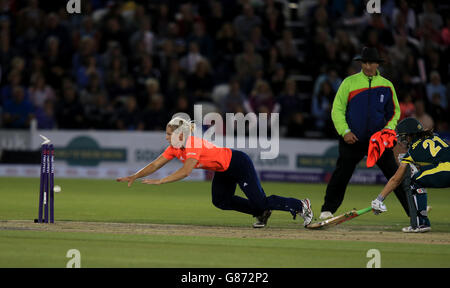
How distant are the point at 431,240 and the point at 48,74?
1557cm

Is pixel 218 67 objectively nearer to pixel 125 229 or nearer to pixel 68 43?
pixel 68 43

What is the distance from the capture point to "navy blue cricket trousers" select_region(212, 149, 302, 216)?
11984 mm

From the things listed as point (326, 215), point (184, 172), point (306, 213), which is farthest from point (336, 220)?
point (184, 172)

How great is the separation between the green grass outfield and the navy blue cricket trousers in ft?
1.22

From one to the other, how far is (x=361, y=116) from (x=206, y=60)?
11.7 meters

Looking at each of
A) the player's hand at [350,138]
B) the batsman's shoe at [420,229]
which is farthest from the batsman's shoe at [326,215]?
the batsman's shoe at [420,229]

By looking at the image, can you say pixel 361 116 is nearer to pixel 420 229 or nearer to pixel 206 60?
pixel 420 229

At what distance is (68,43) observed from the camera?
24938 millimetres

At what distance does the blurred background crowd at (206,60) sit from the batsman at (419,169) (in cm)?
997

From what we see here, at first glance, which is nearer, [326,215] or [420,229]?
[420,229]

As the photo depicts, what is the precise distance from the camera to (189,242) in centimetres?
1066

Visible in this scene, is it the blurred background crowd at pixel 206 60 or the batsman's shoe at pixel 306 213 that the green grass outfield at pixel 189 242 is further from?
the blurred background crowd at pixel 206 60

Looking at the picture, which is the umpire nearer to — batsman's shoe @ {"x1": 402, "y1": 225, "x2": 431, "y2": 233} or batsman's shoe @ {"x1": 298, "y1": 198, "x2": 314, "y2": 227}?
batsman's shoe @ {"x1": 298, "y1": 198, "x2": 314, "y2": 227}
